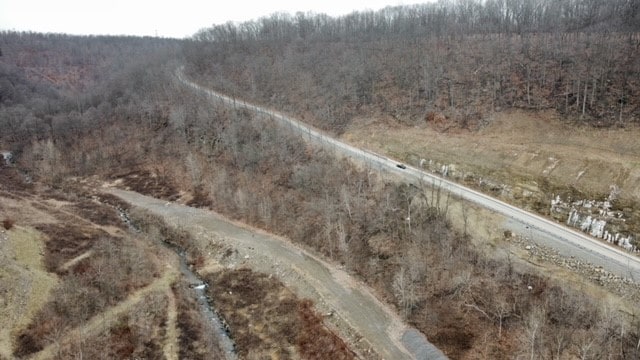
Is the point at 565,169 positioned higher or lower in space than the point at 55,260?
higher

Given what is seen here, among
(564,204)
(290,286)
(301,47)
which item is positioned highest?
(301,47)

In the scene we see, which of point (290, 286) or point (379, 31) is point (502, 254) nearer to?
point (290, 286)

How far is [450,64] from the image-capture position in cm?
8856

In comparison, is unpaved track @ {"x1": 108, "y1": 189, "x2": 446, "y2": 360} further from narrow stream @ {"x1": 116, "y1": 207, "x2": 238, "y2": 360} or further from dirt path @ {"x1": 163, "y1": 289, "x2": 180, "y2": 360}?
dirt path @ {"x1": 163, "y1": 289, "x2": 180, "y2": 360}

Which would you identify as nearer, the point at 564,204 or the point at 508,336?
the point at 508,336

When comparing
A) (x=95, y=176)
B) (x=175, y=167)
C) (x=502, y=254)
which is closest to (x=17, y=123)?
(x=95, y=176)

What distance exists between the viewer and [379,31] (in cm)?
12850

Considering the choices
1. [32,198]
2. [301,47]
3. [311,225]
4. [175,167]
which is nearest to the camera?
[311,225]

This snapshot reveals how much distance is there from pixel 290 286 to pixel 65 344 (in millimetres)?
22262

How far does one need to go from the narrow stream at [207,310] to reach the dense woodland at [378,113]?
12.1m

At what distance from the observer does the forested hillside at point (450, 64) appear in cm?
6788

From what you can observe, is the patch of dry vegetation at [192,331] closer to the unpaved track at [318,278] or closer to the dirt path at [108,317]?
the dirt path at [108,317]

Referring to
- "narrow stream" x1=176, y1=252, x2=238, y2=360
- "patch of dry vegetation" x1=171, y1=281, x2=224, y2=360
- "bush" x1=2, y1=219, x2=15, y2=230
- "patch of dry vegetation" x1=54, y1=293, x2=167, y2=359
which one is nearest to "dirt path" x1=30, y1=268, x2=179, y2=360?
"patch of dry vegetation" x1=54, y1=293, x2=167, y2=359

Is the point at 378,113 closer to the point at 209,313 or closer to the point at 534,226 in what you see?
the point at 534,226
